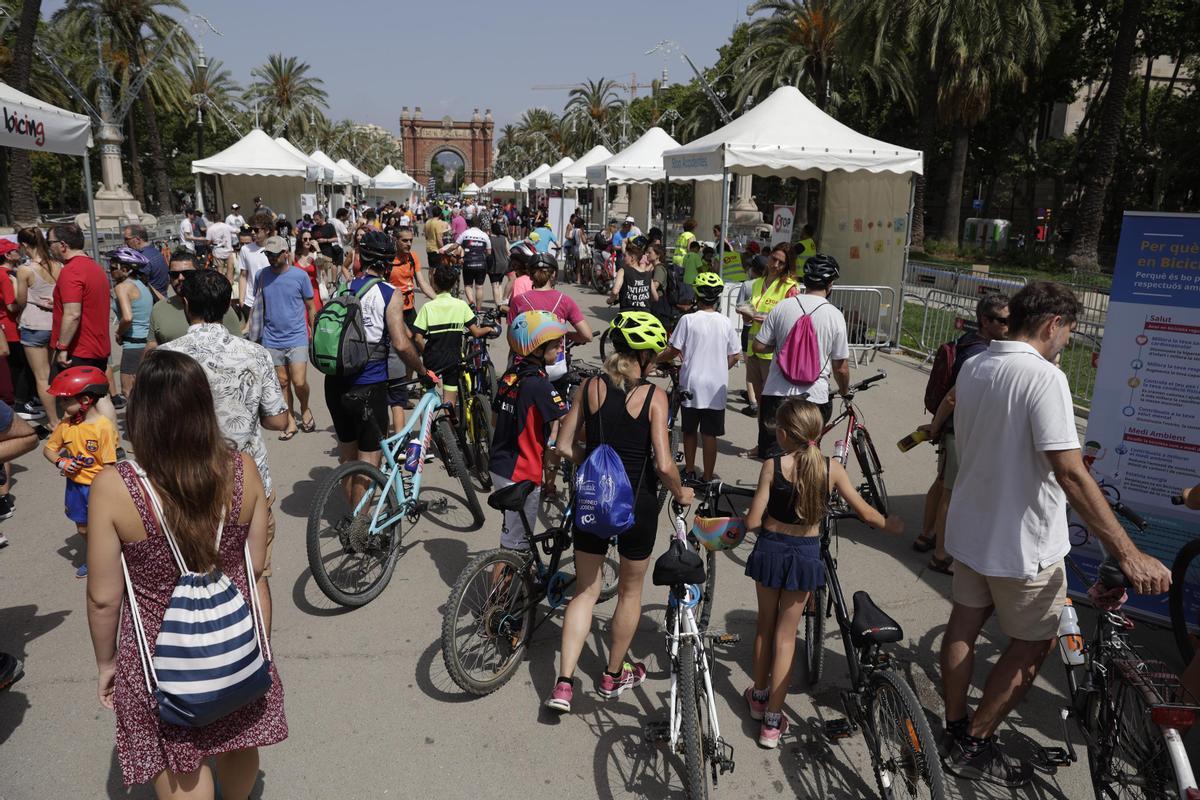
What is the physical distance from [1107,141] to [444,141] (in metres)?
112

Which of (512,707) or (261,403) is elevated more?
(261,403)

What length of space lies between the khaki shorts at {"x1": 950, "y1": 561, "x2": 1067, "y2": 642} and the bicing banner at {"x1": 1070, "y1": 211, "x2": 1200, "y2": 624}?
175cm

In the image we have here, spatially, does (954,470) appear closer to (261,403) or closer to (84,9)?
(261,403)

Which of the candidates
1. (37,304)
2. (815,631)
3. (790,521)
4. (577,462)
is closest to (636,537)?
(577,462)

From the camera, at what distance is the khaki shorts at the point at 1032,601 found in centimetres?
332

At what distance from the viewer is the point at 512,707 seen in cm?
397

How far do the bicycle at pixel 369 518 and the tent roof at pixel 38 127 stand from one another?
5702mm

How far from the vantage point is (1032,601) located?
132 inches

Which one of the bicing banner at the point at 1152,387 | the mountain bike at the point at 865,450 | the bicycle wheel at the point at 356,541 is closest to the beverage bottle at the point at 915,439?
the mountain bike at the point at 865,450

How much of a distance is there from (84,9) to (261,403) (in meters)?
38.4

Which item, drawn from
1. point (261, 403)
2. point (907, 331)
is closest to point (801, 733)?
point (261, 403)

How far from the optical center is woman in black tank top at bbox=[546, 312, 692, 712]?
3.60 meters

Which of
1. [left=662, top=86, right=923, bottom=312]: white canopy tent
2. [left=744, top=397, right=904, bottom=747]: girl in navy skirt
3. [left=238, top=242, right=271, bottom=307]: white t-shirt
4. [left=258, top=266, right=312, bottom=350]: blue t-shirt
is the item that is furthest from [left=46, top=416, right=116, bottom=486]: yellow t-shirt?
[left=662, top=86, right=923, bottom=312]: white canopy tent

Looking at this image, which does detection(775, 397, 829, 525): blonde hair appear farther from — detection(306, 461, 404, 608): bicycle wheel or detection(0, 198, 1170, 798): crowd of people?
detection(306, 461, 404, 608): bicycle wheel
